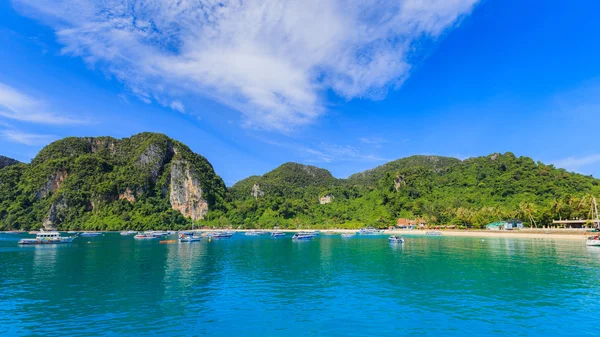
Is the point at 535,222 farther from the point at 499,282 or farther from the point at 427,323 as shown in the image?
the point at 427,323

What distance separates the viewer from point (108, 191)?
171875mm

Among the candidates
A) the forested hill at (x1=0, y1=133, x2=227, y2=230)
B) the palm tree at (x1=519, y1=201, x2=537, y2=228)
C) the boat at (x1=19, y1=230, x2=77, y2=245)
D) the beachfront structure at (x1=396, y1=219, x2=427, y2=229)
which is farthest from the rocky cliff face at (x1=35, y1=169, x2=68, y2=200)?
the palm tree at (x1=519, y1=201, x2=537, y2=228)

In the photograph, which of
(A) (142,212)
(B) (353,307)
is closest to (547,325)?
(B) (353,307)

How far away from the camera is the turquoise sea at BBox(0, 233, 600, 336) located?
57.4 feet

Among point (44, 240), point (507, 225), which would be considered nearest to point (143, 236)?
point (44, 240)

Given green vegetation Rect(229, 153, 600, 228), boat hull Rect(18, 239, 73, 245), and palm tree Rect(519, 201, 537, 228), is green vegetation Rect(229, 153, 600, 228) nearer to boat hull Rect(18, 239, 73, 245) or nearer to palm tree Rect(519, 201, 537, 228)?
palm tree Rect(519, 201, 537, 228)

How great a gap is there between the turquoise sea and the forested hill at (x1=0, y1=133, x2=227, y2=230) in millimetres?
137527

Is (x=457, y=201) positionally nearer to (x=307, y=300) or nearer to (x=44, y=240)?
(x=307, y=300)

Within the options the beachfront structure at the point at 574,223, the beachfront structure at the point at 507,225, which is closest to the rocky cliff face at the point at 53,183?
the beachfront structure at the point at 507,225

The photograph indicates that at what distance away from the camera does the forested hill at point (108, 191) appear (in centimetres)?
16175

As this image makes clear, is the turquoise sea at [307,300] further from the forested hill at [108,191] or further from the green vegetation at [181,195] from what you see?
the forested hill at [108,191]

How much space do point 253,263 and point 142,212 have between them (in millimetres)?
143864

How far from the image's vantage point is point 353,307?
21078mm

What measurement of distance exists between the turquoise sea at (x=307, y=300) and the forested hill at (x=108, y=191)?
138 meters
